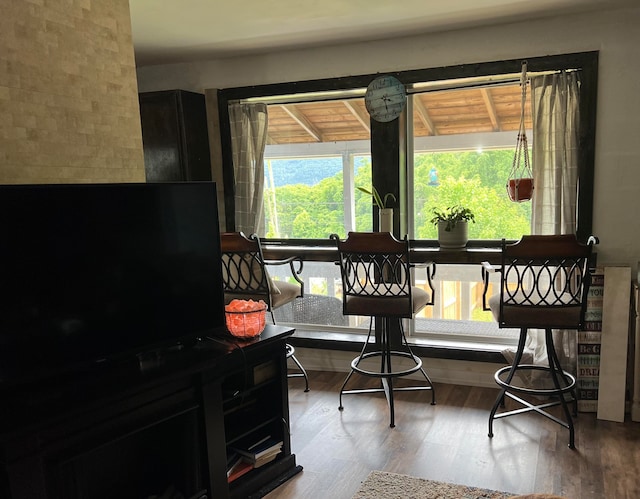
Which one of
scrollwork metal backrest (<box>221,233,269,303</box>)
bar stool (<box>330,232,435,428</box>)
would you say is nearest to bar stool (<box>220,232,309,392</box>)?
scrollwork metal backrest (<box>221,233,269,303</box>)

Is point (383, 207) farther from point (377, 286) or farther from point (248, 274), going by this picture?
point (248, 274)

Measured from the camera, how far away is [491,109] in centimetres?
357

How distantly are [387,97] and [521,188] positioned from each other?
40.7 inches

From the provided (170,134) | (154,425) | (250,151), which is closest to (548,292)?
(154,425)

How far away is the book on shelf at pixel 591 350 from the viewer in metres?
3.16

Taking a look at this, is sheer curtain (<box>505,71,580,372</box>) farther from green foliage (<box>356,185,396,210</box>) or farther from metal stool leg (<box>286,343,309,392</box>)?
metal stool leg (<box>286,343,309,392</box>)

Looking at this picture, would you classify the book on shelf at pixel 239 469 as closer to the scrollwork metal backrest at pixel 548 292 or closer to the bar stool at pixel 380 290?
the bar stool at pixel 380 290

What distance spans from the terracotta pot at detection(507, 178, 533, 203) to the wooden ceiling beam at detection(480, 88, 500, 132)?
579mm

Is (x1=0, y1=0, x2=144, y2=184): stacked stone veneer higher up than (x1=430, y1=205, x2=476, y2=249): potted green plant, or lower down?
higher up

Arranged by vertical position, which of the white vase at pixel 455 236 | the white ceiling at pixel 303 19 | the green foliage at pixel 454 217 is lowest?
the white vase at pixel 455 236

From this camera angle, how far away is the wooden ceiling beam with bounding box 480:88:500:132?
3.55 meters

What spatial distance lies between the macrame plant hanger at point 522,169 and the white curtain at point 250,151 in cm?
176

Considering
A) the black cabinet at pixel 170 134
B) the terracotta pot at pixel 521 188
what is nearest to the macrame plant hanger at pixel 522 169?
the terracotta pot at pixel 521 188

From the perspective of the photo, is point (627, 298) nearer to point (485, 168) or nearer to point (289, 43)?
point (485, 168)
